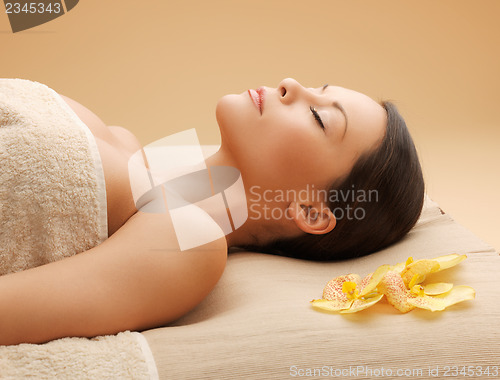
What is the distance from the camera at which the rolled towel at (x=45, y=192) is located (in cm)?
129

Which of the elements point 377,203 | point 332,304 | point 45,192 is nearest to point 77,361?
point 45,192

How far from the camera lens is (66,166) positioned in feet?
4.32

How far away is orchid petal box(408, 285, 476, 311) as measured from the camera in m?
1.26

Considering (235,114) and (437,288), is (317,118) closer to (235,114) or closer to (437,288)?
(235,114)

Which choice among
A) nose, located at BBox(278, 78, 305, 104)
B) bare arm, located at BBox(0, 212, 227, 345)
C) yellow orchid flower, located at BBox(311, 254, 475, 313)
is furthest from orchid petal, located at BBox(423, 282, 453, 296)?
nose, located at BBox(278, 78, 305, 104)

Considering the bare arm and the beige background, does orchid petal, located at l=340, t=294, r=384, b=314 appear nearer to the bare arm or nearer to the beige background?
the bare arm

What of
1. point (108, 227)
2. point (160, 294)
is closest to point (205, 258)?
point (160, 294)

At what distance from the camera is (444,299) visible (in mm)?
1292

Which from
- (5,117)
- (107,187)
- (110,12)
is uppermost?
(110,12)

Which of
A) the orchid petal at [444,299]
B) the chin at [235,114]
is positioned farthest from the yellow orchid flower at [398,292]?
the chin at [235,114]

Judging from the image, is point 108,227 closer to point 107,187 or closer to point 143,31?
point 107,187

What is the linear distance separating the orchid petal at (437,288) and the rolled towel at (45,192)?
0.72 meters

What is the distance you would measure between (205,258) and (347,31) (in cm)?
274

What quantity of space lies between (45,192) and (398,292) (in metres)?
0.78
